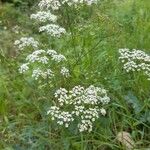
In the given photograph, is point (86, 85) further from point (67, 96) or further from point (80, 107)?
point (80, 107)

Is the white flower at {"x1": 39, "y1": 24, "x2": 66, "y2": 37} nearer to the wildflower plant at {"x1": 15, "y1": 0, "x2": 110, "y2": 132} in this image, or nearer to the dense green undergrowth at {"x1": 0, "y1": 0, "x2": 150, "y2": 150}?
the wildflower plant at {"x1": 15, "y1": 0, "x2": 110, "y2": 132}

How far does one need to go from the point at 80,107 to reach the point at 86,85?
661mm

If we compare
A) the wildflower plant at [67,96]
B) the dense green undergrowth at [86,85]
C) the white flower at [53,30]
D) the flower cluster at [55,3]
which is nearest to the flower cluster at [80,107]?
the wildflower plant at [67,96]

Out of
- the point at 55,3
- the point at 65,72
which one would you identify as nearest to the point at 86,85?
the point at 65,72

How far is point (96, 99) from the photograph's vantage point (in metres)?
3.08

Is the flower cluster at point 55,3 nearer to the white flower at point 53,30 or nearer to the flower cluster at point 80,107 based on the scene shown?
the white flower at point 53,30

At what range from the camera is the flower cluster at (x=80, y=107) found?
9.86 feet

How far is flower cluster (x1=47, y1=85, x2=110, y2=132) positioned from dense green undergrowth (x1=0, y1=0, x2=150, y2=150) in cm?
16

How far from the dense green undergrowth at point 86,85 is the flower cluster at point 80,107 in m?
0.16

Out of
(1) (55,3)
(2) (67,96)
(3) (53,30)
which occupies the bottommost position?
(2) (67,96)

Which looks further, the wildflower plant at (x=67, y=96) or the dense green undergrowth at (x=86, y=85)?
the dense green undergrowth at (x=86, y=85)

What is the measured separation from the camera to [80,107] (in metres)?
3.02

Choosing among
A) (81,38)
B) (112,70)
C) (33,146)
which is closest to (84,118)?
(33,146)

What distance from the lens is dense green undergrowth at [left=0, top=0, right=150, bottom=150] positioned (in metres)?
3.35
